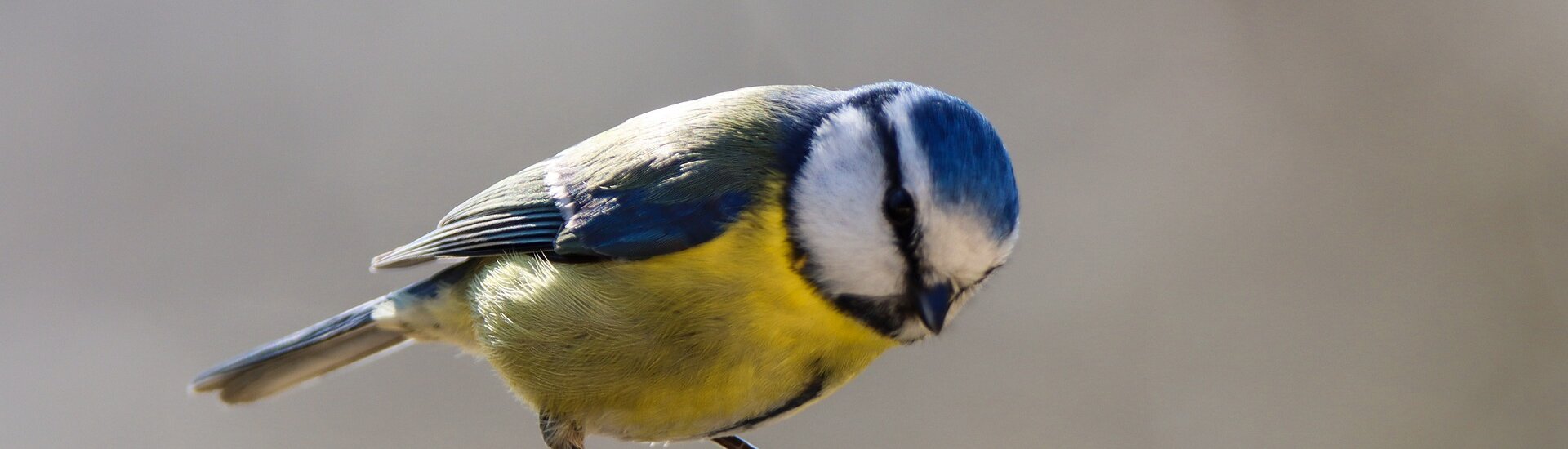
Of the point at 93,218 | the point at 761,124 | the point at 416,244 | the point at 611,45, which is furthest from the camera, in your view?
the point at 611,45

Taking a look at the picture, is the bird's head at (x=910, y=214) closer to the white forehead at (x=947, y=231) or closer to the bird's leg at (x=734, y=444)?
the white forehead at (x=947, y=231)

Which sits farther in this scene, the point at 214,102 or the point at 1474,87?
the point at 1474,87

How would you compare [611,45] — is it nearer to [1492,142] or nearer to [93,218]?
[93,218]

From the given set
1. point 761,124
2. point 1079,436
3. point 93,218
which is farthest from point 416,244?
point 1079,436

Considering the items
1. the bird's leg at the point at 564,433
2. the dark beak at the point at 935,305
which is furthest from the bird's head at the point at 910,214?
the bird's leg at the point at 564,433

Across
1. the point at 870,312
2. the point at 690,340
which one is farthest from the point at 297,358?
the point at 870,312

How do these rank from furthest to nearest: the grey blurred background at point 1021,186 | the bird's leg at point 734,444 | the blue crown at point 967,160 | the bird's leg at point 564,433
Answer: the grey blurred background at point 1021,186 → the bird's leg at point 734,444 → the bird's leg at point 564,433 → the blue crown at point 967,160

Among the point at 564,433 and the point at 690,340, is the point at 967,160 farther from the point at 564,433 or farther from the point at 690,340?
the point at 564,433

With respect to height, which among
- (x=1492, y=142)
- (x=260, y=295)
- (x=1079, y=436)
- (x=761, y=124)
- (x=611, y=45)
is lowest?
(x=1079, y=436)
